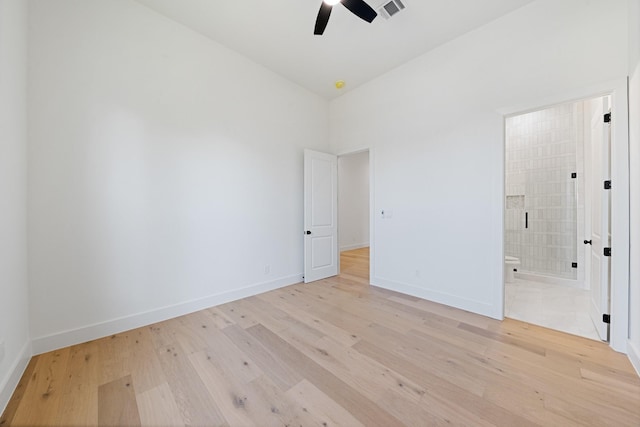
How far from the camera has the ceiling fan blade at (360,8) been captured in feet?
6.73

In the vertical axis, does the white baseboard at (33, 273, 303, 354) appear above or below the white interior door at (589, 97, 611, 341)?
below

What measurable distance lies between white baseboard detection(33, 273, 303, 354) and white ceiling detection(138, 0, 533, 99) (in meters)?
3.24

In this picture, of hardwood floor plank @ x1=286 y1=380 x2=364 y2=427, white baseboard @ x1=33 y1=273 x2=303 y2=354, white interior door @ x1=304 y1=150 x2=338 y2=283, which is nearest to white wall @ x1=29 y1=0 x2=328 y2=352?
white baseboard @ x1=33 y1=273 x2=303 y2=354

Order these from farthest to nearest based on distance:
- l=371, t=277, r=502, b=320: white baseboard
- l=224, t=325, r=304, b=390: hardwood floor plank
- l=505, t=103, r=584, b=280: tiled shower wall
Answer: l=505, t=103, r=584, b=280: tiled shower wall → l=371, t=277, r=502, b=320: white baseboard → l=224, t=325, r=304, b=390: hardwood floor plank

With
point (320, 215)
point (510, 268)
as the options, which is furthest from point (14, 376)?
point (510, 268)

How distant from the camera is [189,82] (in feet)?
9.22

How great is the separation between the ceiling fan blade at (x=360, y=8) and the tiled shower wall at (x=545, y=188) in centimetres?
377

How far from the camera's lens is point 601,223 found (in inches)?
87.5

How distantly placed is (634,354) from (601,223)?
110cm

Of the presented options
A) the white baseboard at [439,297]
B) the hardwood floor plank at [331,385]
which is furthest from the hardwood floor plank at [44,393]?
the white baseboard at [439,297]

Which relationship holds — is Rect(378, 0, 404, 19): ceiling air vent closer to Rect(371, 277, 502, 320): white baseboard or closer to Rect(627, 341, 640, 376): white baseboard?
Rect(371, 277, 502, 320): white baseboard

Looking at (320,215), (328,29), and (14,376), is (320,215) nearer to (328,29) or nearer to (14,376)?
(328,29)

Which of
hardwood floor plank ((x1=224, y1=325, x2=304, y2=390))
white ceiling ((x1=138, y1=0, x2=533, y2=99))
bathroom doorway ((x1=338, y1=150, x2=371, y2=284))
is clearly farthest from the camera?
bathroom doorway ((x1=338, y1=150, x2=371, y2=284))

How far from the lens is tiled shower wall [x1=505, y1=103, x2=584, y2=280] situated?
3.81 m
